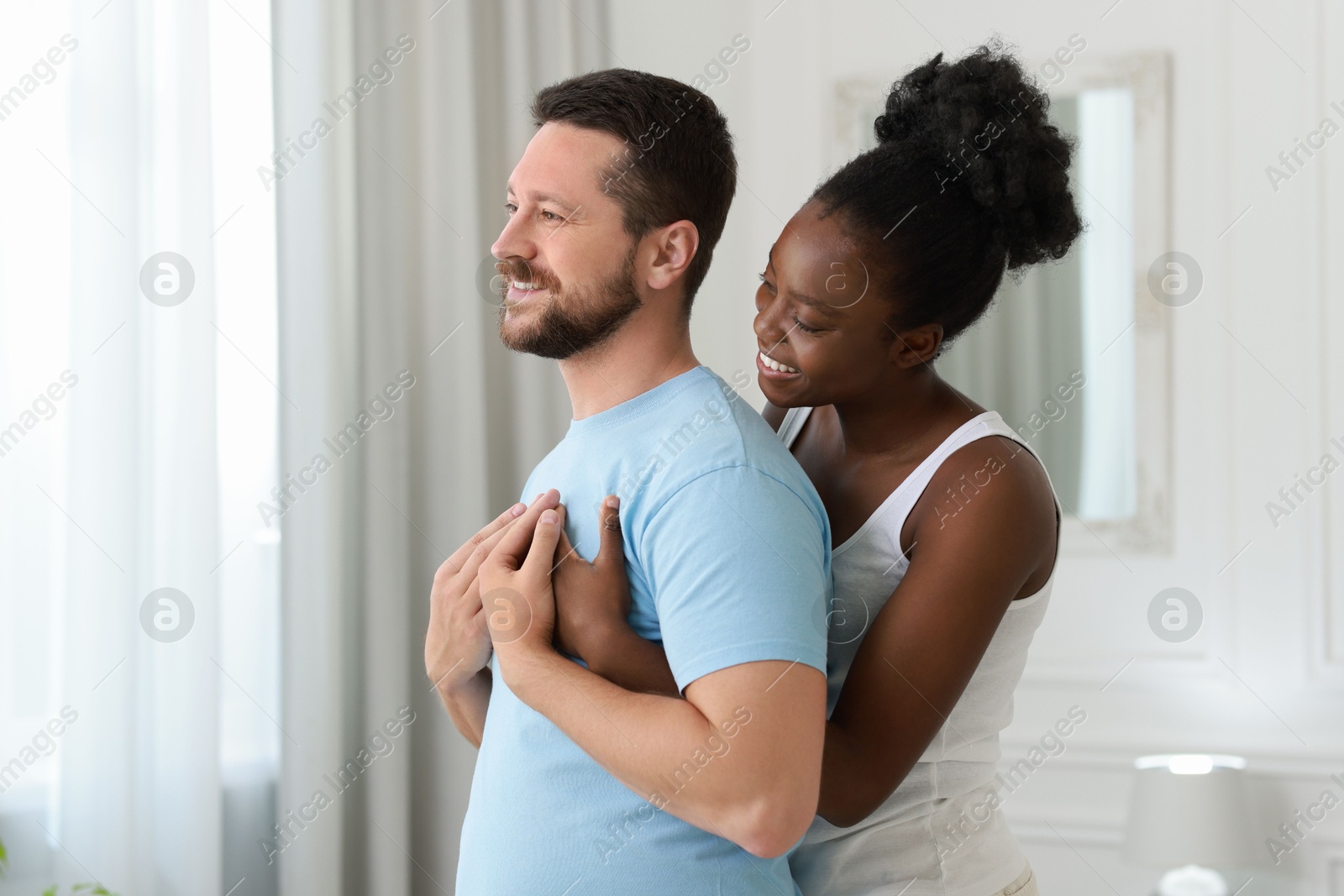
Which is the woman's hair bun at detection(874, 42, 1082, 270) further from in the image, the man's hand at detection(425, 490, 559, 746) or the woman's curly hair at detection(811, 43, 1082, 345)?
the man's hand at detection(425, 490, 559, 746)

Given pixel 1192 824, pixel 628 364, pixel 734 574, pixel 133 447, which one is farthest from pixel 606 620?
pixel 1192 824

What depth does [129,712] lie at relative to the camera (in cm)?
187

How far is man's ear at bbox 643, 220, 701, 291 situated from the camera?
1206mm

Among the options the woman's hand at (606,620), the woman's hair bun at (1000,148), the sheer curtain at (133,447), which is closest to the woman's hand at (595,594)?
the woman's hand at (606,620)

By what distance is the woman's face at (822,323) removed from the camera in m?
1.18

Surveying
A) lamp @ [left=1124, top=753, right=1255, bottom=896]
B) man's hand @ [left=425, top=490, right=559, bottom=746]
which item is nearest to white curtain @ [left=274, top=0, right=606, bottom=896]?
man's hand @ [left=425, top=490, right=559, bottom=746]

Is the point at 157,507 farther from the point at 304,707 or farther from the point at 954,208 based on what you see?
the point at 954,208

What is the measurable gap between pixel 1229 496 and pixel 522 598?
6.50ft

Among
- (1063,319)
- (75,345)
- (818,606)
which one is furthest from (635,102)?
(1063,319)

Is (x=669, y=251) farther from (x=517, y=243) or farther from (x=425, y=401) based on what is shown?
(x=425, y=401)

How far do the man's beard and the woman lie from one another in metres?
0.16

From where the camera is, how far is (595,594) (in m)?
1.04

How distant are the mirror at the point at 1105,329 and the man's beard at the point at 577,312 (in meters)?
1.55

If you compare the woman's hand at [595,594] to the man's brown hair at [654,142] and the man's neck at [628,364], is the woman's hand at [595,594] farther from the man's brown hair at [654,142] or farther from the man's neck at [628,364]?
the man's brown hair at [654,142]
